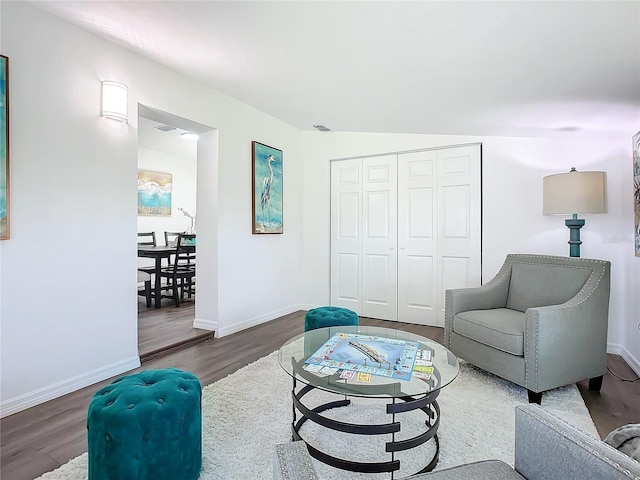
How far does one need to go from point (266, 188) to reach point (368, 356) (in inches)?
111

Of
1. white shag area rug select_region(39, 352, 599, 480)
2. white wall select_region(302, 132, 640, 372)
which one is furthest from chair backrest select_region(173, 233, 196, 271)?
white shag area rug select_region(39, 352, 599, 480)

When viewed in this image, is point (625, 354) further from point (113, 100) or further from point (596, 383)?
point (113, 100)

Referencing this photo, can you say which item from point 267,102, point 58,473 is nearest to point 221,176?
point 267,102

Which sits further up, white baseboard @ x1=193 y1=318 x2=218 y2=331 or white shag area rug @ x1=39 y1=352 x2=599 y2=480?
white baseboard @ x1=193 y1=318 x2=218 y2=331

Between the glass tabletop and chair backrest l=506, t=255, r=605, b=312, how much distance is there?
A: 1264mm

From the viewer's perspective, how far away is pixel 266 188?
4.20 metres

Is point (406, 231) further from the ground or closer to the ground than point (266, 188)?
closer to the ground

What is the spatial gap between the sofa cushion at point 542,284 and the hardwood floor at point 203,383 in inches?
25.1

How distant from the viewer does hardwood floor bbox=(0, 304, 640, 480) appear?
1.71 m

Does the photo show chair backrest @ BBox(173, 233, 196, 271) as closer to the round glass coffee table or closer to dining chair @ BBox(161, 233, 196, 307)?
dining chair @ BBox(161, 233, 196, 307)

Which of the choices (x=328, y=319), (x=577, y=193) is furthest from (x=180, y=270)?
(x=577, y=193)

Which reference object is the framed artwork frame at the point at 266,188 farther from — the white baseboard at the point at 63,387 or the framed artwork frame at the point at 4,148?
the framed artwork frame at the point at 4,148

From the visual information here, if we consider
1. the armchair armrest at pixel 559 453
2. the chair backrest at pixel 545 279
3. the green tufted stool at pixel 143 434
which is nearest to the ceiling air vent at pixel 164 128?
the green tufted stool at pixel 143 434

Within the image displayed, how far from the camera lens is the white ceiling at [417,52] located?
1.75 m
